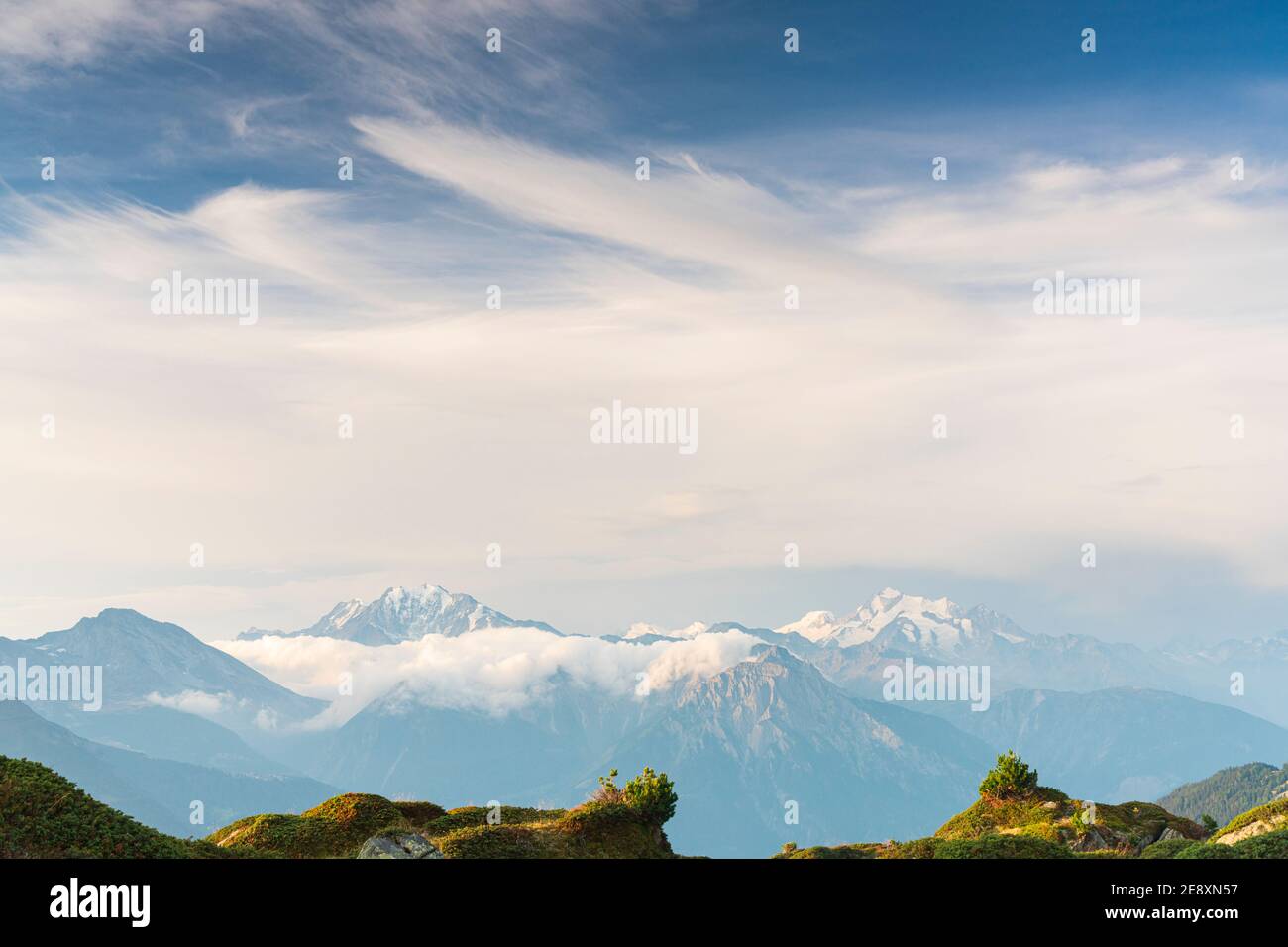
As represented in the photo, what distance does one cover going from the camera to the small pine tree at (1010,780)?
65.6 meters

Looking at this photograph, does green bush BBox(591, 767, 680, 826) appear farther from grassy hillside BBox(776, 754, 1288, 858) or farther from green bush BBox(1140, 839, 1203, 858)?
green bush BBox(1140, 839, 1203, 858)

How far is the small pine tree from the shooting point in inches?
2581

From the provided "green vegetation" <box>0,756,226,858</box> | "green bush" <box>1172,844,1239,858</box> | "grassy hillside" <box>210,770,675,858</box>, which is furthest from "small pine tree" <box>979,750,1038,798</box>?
"green vegetation" <box>0,756,226,858</box>

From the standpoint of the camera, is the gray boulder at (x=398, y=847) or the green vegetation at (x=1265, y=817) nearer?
the gray boulder at (x=398, y=847)

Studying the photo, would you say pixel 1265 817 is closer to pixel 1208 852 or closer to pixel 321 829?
pixel 1208 852

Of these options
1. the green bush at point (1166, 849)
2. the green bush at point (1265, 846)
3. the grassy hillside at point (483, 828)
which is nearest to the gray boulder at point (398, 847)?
the grassy hillside at point (483, 828)

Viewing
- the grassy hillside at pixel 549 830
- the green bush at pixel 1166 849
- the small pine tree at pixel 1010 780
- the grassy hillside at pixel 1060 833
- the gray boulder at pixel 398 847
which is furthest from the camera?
the small pine tree at pixel 1010 780

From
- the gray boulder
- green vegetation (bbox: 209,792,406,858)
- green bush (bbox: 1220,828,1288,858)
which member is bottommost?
green bush (bbox: 1220,828,1288,858)

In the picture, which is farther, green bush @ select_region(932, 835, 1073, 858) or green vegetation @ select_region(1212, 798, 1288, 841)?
green vegetation @ select_region(1212, 798, 1288, 841)

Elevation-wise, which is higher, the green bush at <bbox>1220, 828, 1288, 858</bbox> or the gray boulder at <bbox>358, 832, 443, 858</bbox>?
the gray boulder at <bbox>358, 832, 443, 858</bbox>

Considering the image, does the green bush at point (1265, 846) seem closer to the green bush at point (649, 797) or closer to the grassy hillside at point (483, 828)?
the grassy hillside at point (483, 828)

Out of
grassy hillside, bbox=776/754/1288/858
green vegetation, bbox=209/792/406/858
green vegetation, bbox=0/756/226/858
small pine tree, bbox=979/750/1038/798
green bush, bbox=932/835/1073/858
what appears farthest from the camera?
small pine tree, bbox=979/750/1038/798
